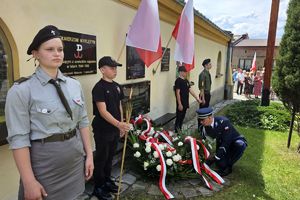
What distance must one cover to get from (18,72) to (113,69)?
3.43ft

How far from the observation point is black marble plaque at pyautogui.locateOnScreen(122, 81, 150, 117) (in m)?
4.74

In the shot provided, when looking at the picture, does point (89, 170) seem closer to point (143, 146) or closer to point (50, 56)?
point (50, 56)

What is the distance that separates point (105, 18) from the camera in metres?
3.93

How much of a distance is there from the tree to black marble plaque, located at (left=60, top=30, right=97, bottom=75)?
4.17 metres

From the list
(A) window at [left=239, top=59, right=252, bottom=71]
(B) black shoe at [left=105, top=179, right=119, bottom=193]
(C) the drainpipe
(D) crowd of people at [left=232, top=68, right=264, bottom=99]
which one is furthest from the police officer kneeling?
(A) window at [left=239, top=59, right=252, bottom=71]

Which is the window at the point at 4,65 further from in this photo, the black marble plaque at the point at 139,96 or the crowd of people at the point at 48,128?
the black marble plaque at the point at 139,96

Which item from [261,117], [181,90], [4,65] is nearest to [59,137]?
[4,65]

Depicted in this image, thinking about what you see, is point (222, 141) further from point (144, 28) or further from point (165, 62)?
point (165, 62)

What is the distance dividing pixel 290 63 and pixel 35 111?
17.9 feet

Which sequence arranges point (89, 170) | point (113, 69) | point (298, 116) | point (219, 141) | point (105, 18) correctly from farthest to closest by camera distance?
point (298, 116)
point (219, 141)
point (105, 18)
point (113, 69)
point (89, 170)

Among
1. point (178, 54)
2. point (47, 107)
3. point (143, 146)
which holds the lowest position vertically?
point (143, 146)

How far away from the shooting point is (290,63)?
5566 mm

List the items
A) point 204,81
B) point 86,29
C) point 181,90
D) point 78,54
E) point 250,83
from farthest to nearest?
point 250,83, point 204,81, point 181,90, point 86,29, point 78,54

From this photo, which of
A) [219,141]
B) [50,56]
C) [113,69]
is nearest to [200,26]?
[219,141]
